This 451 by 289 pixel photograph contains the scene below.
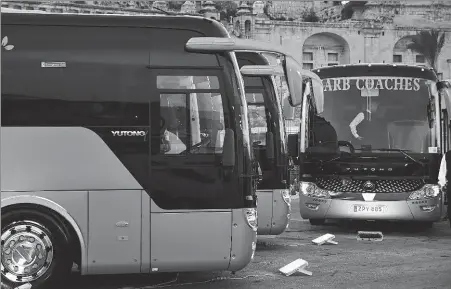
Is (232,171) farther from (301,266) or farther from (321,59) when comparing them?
(321,59)

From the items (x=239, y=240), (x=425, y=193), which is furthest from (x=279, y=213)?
(x=239, y=240)

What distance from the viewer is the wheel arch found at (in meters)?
6.98

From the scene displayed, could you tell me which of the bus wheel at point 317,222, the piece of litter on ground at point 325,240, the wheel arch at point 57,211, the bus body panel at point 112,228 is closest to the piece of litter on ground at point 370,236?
the piece of litter on ground at point 325,240

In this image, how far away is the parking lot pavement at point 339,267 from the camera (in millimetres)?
7859

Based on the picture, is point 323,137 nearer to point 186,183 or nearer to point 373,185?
point 373,185

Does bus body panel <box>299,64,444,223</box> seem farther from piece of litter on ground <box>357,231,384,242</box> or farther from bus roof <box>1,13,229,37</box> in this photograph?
bus roof <box>1,13,229,37</box>

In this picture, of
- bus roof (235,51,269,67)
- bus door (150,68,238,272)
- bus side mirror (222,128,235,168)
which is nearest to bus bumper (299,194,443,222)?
bus roof (235,51,269,67)

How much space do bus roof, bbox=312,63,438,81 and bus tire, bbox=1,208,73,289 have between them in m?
7.43

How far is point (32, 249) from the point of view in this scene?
708cm

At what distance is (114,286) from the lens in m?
7.82

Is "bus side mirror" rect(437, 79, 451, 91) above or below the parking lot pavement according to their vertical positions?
above

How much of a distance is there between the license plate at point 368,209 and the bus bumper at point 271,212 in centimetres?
229

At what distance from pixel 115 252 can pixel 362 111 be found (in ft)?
23.1

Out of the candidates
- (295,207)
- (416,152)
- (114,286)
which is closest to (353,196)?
(416,152)
